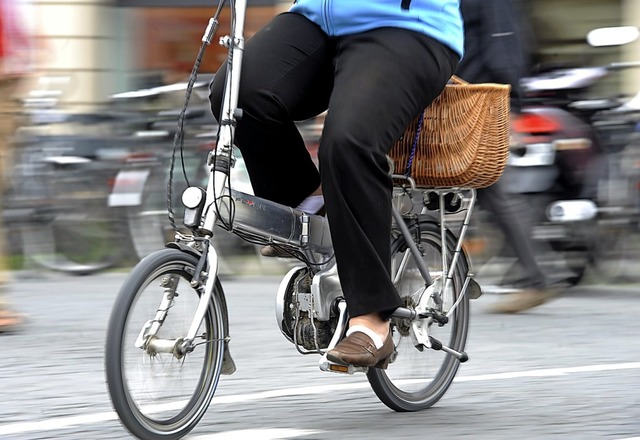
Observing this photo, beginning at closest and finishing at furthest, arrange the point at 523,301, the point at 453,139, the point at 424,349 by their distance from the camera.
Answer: the point at 453,139 → the point at 424,349 → the point at 523,301

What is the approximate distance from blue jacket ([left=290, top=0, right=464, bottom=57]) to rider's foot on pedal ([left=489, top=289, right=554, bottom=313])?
3450 millimetres

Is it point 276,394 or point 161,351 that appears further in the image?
point 276,394

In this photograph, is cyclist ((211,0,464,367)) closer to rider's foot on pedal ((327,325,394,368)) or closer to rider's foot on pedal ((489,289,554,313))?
rider's foot on pedal ((327,325,394,368))

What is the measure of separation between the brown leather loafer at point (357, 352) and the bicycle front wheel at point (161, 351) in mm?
358

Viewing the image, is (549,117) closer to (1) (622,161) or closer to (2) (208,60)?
(1) (622,161)

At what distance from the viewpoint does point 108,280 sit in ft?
32.2

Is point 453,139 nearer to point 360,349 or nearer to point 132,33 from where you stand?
point 360,349

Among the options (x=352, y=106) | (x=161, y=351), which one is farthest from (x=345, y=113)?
(x=161, y=351)

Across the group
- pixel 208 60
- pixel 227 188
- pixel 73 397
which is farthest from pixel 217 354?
pixel 208 60

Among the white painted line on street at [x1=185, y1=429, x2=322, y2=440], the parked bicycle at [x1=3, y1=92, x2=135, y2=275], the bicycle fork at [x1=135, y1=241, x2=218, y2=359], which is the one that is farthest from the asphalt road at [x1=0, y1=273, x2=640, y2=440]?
the parked bicycle at [x1=3, y1=92, x2=135, y2=275]

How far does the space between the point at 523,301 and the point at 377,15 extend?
3.65m

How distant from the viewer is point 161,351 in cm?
427

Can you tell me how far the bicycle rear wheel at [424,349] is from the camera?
5023 millimetres

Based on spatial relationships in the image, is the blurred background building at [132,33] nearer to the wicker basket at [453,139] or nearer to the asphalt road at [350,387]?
the asphalt road at [350,387]
